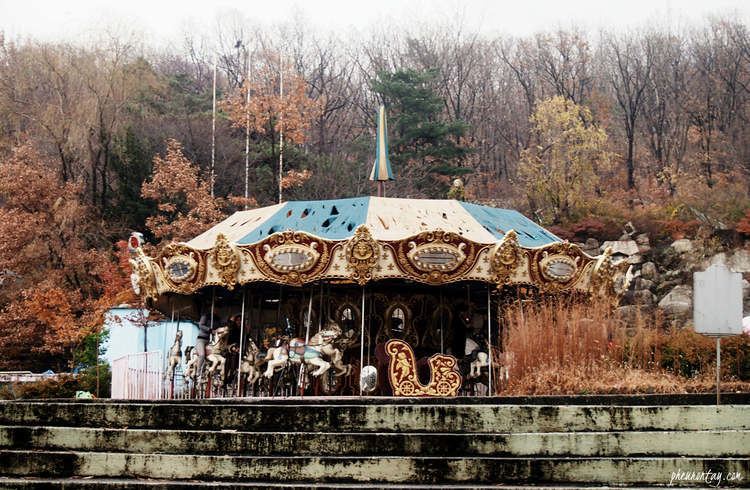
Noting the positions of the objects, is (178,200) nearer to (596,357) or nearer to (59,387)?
(59,387)

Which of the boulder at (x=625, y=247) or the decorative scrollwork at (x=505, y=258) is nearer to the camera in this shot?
the decorative scrollwork at (x=505, y=258)

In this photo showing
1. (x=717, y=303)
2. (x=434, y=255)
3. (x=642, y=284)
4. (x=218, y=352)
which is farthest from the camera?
(x=642, y=284)

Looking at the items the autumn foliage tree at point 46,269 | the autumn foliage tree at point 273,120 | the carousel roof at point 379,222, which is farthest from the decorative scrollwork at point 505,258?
the autumn foliage tree at point 273,120

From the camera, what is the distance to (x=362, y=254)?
19391mm

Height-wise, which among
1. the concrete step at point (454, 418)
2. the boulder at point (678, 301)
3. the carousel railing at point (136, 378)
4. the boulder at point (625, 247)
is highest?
the boulder at point (625, 247)

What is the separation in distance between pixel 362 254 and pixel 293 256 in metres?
1.39

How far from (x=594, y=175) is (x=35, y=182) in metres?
23.5

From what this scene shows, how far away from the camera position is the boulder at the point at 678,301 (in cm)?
3744

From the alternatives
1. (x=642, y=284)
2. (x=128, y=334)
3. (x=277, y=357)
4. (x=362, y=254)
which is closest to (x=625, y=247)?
(x=642, y=284)

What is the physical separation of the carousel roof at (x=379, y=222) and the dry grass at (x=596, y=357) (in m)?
3.44

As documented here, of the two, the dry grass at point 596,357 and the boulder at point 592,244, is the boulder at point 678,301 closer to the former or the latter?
the boulder at point 592,244

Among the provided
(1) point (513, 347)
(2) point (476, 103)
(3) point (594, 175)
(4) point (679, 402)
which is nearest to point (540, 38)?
(2) point (476, 103)

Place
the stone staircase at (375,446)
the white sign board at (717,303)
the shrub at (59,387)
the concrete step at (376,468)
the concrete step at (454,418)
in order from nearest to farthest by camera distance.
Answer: the concrete step at (376,468), the stone staircase at (375,446), the concrete step at (454,418), the white sign board at (717,303), the shrub at (59,387)

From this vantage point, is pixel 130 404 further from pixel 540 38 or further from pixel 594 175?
pixel 540 38
